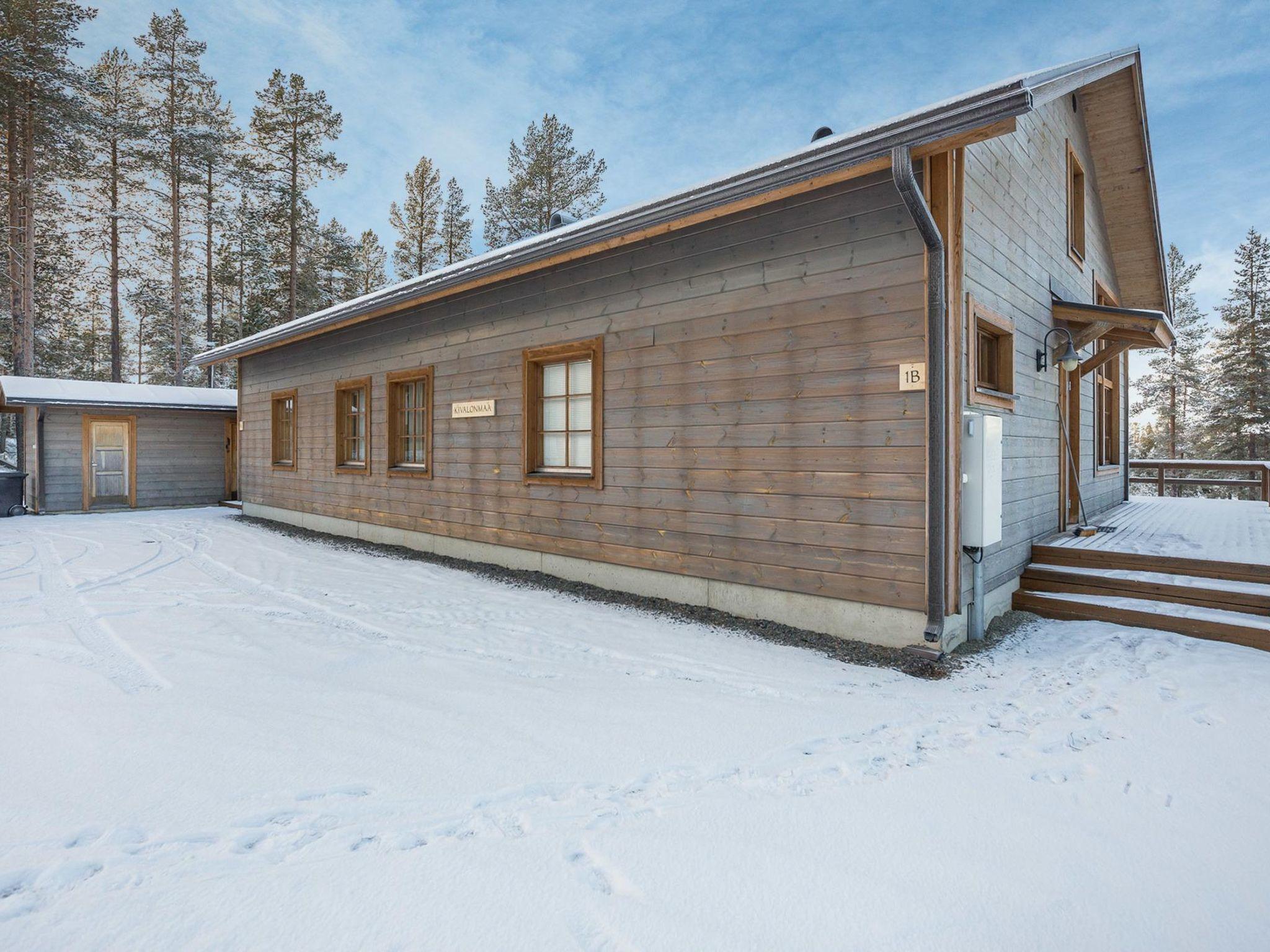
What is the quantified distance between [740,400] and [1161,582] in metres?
3.37

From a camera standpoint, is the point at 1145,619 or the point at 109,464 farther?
the point at 109,464

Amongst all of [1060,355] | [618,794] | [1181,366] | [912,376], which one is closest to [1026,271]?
[1060,355]

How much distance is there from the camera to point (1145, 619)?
4445 mm

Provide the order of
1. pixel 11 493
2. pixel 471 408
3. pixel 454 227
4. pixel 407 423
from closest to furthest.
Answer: pixel 471 408 → pixel 407 423 → pixel 11 493 → pixel 454 227

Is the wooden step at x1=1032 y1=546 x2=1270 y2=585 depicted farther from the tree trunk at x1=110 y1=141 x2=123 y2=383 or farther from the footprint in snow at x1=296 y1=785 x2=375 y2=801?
the tree trunk at x1=110 y1=141 x2=123 y2=383

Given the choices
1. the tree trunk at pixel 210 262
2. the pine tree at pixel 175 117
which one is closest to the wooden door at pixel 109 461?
the pine tree at pixel 175 117

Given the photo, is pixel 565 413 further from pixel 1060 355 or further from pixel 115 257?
pixel 115 257

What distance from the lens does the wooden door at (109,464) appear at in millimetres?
12586

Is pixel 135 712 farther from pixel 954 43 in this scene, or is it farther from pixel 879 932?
pixel 954 43

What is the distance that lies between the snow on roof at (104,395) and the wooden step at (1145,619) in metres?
14.7

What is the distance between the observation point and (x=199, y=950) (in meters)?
1.54

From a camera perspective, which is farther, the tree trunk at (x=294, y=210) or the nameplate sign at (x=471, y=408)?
the tree trunk at (x=294, y=210)

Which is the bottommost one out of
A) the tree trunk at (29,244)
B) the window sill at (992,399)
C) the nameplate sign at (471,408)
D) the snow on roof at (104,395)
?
the window sill at (992,399)

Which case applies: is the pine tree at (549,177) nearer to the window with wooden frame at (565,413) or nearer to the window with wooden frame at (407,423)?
the window with wooden frame at (407,423)
